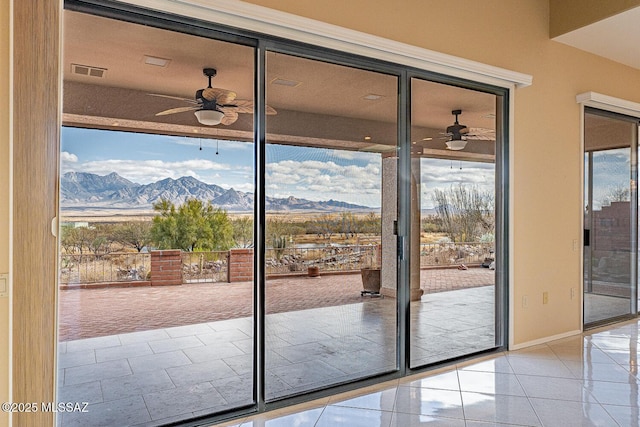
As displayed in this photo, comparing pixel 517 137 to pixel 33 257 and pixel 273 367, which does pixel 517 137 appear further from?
pixel 33 257

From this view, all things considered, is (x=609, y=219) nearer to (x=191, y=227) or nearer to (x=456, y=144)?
(x=456, y=144)

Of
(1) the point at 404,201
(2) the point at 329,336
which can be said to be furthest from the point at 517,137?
(2) the point at 329,336

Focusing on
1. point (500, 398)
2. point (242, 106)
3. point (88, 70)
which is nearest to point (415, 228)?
point (500, 398)

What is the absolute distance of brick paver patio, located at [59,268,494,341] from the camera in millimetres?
2473

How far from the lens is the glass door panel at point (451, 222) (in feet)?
12.0

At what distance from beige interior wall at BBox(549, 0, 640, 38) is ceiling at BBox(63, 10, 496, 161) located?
1484 millimetres

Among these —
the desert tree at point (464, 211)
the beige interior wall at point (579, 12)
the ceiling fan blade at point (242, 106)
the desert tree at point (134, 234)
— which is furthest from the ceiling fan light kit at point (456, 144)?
the desert tree at point (134, 234)

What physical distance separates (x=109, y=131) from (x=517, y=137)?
3.50 meters

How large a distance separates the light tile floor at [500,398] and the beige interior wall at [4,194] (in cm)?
125

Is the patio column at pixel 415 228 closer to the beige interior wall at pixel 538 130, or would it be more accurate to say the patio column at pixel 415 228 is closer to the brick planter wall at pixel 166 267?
the beige interior wall at pixel 538 130

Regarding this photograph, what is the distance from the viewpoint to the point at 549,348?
417 centimetres

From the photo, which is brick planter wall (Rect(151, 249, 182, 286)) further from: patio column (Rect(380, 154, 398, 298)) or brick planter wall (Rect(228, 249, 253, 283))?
patio column (Rect(380, 154, 398, 298))

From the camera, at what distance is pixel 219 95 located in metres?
2.82

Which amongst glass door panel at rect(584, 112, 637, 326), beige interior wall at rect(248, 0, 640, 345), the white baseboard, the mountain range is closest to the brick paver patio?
the mountain range
